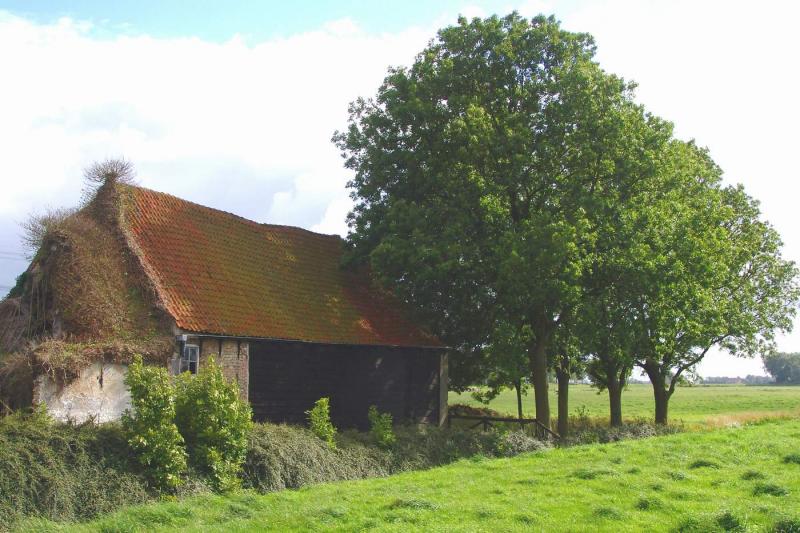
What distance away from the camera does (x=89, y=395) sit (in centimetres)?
1609

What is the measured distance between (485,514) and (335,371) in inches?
470

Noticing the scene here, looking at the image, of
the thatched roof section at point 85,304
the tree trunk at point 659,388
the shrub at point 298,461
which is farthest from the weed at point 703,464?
the tree trunk at point 659,388

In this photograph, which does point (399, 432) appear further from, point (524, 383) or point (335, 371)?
point (524, 383)

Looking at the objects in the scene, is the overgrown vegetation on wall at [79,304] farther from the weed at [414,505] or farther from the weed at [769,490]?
the weed at [769,490]

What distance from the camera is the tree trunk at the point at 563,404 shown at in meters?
28.0

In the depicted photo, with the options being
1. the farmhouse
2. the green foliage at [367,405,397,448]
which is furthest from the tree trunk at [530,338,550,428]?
the green foliage at [367,405,397,448]

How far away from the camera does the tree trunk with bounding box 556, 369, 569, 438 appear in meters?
28.0

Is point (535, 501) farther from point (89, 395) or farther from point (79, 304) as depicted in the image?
point (79, 304)

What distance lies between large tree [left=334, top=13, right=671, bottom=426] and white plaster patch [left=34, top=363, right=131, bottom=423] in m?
9.86

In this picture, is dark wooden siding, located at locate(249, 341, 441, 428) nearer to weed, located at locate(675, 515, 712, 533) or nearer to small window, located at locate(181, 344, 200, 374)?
small window, located at locate(181, 344, 200, 374)

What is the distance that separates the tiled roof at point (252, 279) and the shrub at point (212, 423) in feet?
9.57

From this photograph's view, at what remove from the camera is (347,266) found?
88.8 feet

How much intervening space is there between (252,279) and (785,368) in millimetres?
134662

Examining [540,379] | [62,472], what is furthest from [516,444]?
[62,472]
